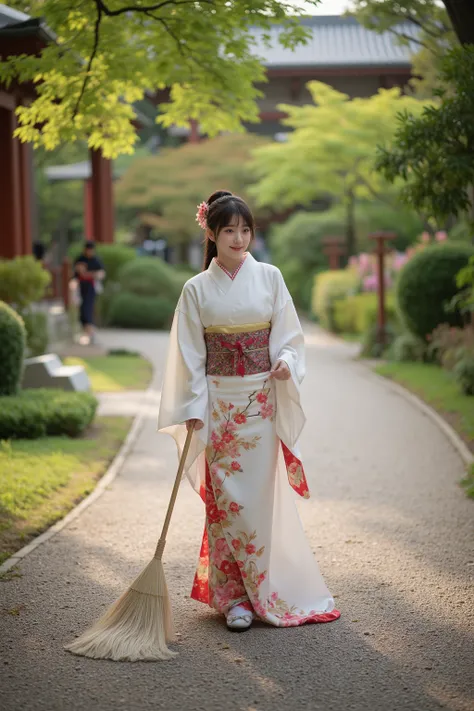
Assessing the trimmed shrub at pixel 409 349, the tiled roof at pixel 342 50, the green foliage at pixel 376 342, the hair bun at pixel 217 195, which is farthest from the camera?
the tiled roof at pixel 342 50

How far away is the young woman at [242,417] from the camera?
4324 mm

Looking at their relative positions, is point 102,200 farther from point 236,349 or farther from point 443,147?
point 236,349

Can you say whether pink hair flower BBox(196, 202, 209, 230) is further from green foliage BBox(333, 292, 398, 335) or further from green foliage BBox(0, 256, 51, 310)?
green foliage BBox(333, 292, 398, 335)

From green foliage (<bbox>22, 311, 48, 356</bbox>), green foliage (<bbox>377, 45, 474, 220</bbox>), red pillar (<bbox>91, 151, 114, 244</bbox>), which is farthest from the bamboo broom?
red pillar (<bbox>91, 151, 114, 244</bbox>)

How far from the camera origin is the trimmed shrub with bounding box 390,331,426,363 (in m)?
14.0

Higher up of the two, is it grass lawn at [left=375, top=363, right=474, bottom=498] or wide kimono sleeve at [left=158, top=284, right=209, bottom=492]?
wide kimono sleeve at [left=158, top=284, right=209, bottom=492]

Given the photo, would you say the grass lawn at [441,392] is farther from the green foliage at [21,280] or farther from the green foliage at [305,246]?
the green foliage at [305,246]

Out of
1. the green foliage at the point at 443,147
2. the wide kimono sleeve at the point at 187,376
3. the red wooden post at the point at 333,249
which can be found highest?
the green foliage at the point at 443,147

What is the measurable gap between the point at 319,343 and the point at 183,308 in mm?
14399

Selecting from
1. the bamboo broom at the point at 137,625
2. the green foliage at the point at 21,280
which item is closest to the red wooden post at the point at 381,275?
the green foliage at the point at 21,280

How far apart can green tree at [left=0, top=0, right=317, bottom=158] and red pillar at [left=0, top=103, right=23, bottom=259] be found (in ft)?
16.7

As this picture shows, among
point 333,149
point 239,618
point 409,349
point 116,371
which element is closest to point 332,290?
point 333,149

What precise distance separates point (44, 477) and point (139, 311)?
588 inches

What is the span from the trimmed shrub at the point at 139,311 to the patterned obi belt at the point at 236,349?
17.4 meters
